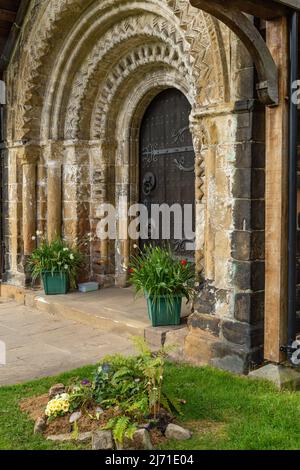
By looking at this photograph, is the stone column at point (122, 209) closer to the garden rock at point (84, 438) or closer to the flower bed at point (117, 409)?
the flower bed at point (117, 409)

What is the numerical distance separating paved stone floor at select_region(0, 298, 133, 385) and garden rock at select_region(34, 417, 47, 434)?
3.40 feet

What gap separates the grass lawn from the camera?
3025mm

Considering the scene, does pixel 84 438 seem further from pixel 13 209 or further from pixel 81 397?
pixel 13 209

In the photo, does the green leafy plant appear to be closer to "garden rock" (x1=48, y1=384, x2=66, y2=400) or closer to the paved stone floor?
"garden rock" (x1=48, y1=384, x2=66, y2=400)

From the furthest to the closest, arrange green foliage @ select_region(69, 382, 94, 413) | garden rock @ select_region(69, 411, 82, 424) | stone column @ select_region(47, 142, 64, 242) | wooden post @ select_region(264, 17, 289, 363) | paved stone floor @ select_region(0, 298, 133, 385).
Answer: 1. stone column @ select_region(47, 142, 64, 242)
2. paved stone floor @ select_region(0, 298, 133, 385)
3. wooden post @ select_region(264, 17, 289, 363)
4. green foliage @ select_region(69, 382, 94, 413)
5. garden rock @ select_region(69, 411, 82, 424)

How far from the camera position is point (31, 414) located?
3455 millimetres

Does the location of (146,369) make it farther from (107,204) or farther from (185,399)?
(107,204)

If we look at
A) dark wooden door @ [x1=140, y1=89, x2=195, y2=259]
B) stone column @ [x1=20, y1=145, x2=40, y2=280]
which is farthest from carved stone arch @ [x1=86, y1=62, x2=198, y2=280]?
stone column @ [x1=20, y1=145, x2=40, y2=280]

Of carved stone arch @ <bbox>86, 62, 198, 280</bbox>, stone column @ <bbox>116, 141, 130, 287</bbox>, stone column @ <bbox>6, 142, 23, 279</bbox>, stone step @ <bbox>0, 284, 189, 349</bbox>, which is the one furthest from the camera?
stone column @ <bbox>6, 142, 23, 279</bbox>

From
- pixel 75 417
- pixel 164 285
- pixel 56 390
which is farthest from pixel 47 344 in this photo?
pixel 75 417

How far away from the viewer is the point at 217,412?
3463 mm

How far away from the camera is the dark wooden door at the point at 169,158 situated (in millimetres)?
6445

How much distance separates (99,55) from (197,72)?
2659 millimetres

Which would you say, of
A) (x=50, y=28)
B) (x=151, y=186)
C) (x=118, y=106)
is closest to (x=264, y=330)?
(x=151, y=186)
